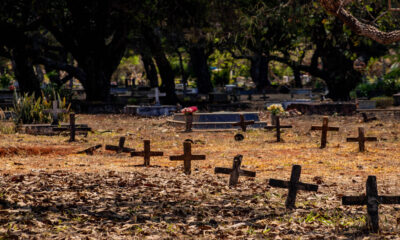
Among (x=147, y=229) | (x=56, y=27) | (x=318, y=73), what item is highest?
(x=56, y=27)

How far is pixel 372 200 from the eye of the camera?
25.1ft

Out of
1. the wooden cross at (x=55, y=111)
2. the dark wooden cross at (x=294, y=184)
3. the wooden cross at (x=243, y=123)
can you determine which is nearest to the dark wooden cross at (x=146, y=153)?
the dark wooden cross at (x=294, y=184)

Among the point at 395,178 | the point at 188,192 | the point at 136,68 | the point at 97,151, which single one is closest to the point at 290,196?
the point at 188,192

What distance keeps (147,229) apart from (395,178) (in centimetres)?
595

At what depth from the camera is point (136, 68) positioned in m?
105

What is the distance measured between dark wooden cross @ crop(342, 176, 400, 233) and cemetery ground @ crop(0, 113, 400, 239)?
0.18 meters

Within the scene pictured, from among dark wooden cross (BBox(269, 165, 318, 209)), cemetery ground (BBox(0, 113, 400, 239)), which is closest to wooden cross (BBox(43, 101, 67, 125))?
cemetery ground (BBox(0, 113, 400, 239))

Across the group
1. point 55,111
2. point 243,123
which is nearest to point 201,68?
point 243,123

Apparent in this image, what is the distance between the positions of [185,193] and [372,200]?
364 cm

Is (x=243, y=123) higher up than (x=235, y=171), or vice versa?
(x=243, y=123)

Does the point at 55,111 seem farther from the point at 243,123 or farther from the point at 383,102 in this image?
the point at 383,102

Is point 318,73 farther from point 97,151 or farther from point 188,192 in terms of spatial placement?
point 188,192

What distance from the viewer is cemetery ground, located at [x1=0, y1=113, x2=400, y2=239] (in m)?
8.06

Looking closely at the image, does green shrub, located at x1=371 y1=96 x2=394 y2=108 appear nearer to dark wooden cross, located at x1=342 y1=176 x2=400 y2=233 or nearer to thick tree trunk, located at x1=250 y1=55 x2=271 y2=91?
thick tree trunk, located at x1=250 y1=55 x2=271 y2=91
